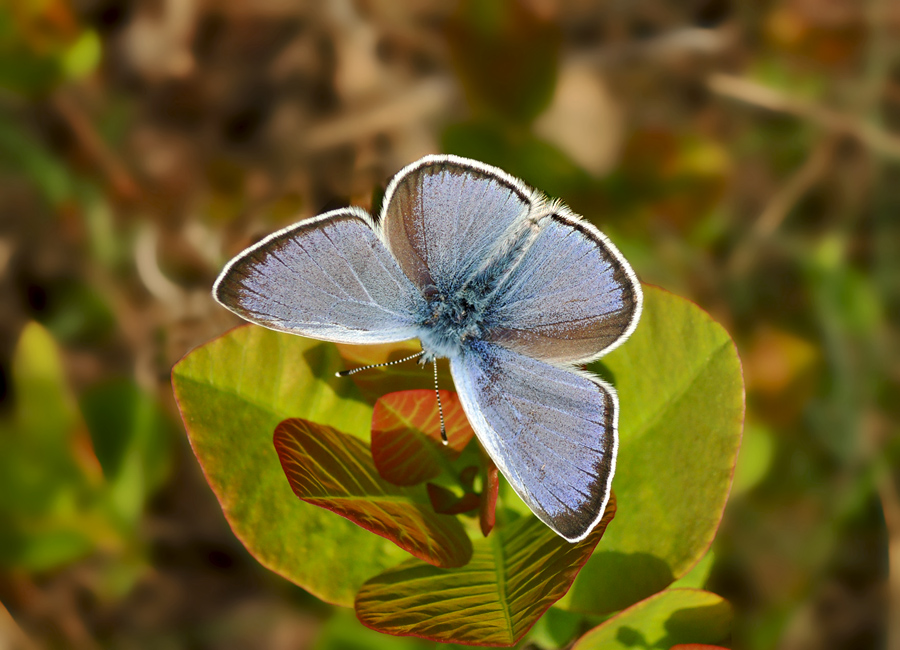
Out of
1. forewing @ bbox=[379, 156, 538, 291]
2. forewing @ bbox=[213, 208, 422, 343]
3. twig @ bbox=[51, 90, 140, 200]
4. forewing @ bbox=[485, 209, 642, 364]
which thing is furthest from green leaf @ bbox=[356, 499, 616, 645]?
twig @ bbox=[51, 90, 140, 200]

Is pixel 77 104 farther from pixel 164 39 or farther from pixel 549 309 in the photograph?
pixel 549 309

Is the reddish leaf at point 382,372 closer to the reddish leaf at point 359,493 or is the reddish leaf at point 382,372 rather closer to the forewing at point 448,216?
the reddish leaf at point 359,493

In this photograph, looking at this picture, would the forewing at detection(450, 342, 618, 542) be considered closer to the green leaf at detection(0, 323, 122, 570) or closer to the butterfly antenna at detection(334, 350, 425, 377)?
the butterfly antenna at detection(334, 350, 425, 377)

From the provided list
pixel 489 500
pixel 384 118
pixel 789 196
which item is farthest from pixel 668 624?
pixel 384 118

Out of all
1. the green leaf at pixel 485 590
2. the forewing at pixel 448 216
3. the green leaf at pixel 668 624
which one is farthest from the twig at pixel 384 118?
the green leaf at pixel 668 624

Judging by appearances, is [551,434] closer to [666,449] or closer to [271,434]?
[666,449]

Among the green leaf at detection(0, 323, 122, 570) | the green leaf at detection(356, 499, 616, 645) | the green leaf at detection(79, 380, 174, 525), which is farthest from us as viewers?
the green leaf at detection(79, 380, 174, 525)
